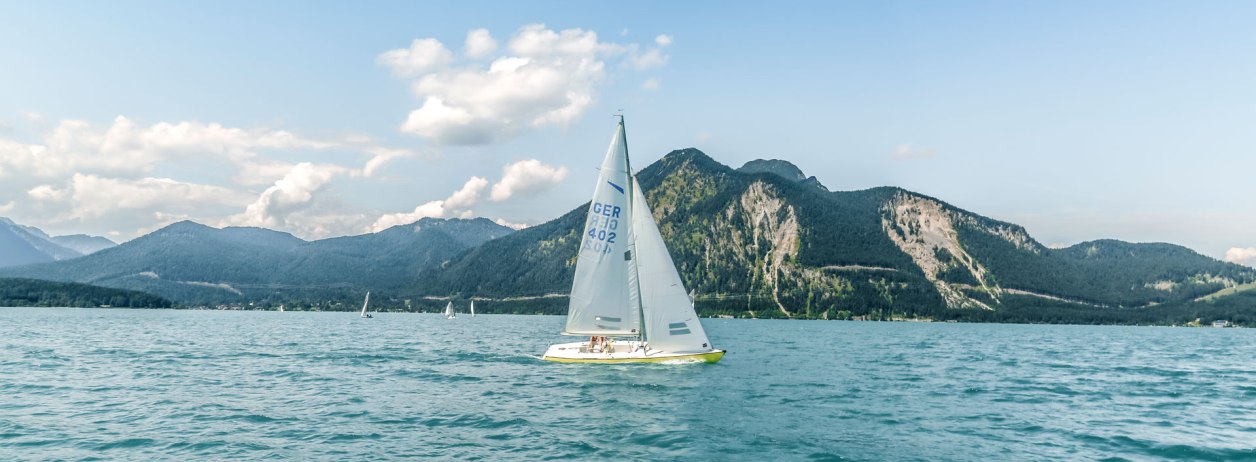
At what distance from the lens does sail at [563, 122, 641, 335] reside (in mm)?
48938

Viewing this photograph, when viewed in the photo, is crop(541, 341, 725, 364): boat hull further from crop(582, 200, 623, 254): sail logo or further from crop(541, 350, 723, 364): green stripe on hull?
crop(582, 200, 623, 254): sail logo

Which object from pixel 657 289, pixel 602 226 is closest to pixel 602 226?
pixel 602 226

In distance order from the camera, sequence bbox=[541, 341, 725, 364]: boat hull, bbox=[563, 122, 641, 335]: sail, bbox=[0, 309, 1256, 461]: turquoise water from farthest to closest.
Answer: bbox=[541, 341, 725, 364]: boat hull → bbox=[563, 122, 641, 335]: sail → bbox=[0, 309, 1256, 461]: turquoise water

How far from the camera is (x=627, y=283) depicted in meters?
50.4

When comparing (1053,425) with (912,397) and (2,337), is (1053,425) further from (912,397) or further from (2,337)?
(2,337)

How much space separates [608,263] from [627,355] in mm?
7349

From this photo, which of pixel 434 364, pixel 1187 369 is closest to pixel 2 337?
pixel 434 364

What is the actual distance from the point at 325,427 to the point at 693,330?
1083 inches

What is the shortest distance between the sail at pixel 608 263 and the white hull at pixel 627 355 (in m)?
1.83

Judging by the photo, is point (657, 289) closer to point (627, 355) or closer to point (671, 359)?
point (671, 359)

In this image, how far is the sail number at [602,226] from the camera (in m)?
49.1

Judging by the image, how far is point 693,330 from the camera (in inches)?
2003

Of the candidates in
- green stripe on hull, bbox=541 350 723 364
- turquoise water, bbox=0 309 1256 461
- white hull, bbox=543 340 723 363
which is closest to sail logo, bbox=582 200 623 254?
white hull, bbox=543 340 723 363

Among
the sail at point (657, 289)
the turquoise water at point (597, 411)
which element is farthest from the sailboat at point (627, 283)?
the turquoise water at point (597, 411)
